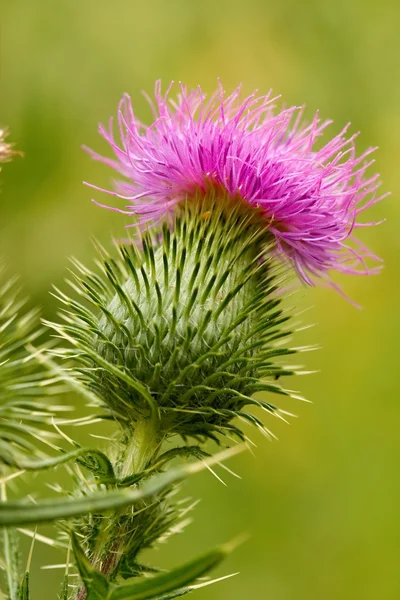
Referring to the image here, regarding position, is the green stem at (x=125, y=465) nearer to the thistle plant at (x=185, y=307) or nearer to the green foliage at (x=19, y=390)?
the thistle plant at (x=185, y=307)

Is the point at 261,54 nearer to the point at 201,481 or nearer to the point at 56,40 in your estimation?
the point at 56,40

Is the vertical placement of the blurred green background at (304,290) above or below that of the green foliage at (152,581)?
above

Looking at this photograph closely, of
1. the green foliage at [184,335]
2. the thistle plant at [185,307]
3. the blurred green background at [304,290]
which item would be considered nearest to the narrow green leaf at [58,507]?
the thistle plant at [185,307]

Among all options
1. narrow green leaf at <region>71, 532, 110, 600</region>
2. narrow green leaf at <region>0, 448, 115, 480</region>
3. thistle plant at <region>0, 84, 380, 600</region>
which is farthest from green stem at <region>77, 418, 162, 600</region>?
narrow green leaf at <region>71, 532, 110, 600</region>

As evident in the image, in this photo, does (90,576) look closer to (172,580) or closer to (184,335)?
(172,580)

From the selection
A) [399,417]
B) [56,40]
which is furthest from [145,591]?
[56,40]

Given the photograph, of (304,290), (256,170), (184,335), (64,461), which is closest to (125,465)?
(184,335)
